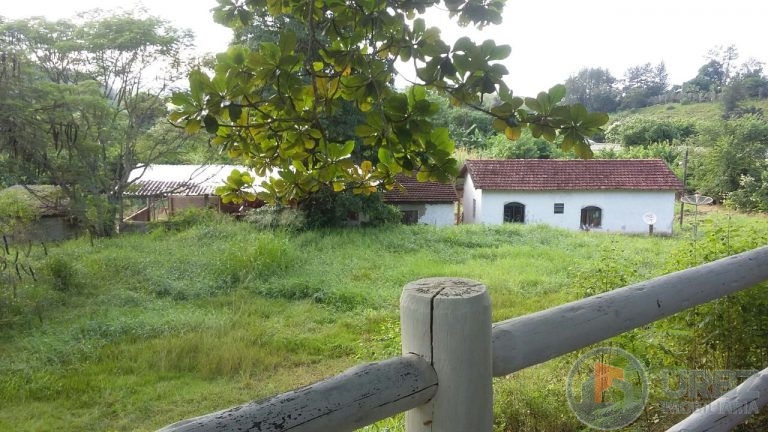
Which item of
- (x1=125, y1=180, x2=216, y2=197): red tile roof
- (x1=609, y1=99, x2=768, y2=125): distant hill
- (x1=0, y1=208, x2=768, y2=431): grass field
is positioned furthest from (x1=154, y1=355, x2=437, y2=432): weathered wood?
(x1=609, y1=99, x2=768, y2=125): distant hill

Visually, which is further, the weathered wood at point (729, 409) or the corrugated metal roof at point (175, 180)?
the corrugated metal roof at point (175, 180)

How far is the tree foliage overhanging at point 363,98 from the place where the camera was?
38.3 inches

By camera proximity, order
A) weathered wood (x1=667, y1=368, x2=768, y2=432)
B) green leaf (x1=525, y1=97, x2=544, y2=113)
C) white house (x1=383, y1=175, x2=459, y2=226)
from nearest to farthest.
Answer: green leaf (x1=525, y1=97, x2=544, y2=113) → weathered wood (x1=667, y1=368, x2=768, y2=432) → white house (x1=383, y1=175, x2=459, y2=226)

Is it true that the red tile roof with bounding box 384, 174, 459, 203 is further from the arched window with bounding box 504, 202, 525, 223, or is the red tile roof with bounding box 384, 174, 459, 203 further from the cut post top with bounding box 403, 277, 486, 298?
the cut post top with bounding box 403, 277, 486, 298

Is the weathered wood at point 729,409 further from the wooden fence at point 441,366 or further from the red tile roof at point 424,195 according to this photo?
the red tile roof at point 424,195

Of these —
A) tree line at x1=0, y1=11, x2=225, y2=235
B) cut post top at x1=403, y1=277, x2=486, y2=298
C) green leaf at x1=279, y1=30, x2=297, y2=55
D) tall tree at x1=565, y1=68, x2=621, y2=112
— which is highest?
tall tree at x1=565, y1=68, x2=621, y2=112

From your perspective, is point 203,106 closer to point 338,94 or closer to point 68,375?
point 338,94

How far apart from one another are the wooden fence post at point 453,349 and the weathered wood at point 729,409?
770 mm

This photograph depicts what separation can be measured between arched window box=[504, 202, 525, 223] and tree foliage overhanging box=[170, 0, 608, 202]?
52.6ft

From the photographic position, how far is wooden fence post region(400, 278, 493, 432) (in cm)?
88

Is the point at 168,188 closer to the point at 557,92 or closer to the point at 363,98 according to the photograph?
the point at 363,98

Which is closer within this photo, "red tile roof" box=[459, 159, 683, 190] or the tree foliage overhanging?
the tree foliage overhanging

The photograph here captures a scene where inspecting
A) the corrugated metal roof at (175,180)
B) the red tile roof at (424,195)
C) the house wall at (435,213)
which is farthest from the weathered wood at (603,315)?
the corrugated metal roof at (175,180)

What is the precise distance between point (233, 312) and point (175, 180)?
11.1 meters
